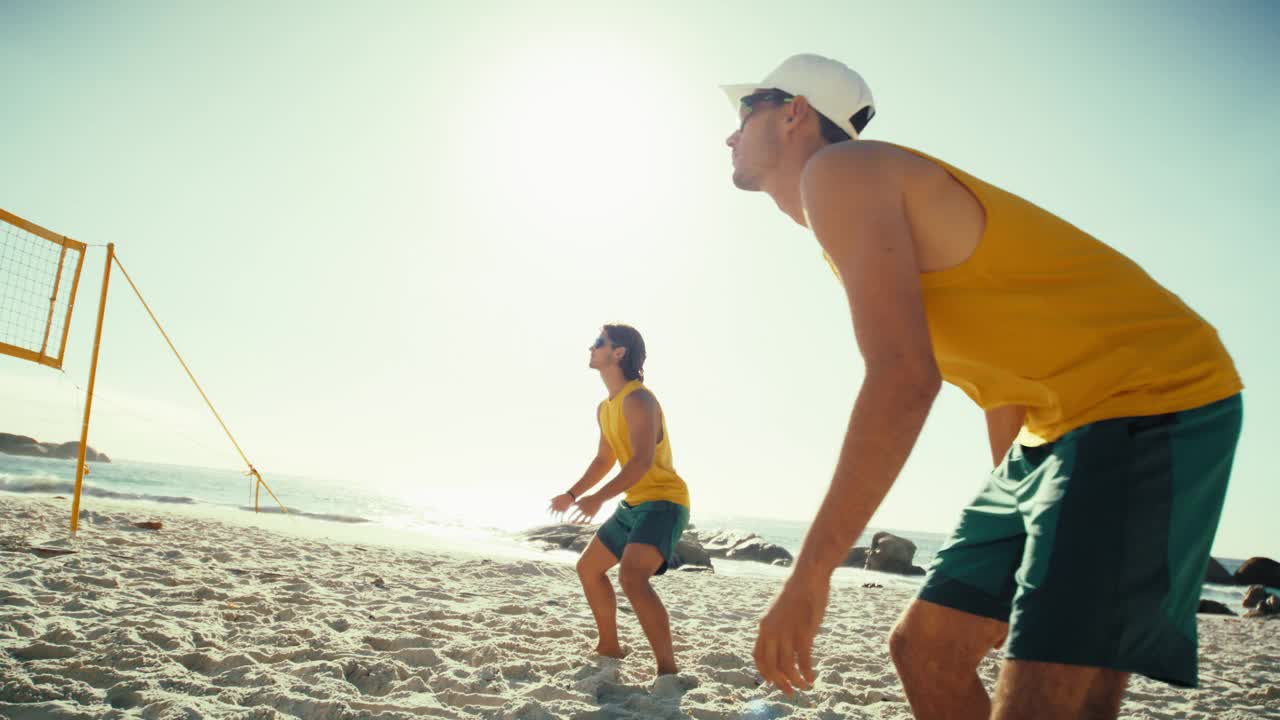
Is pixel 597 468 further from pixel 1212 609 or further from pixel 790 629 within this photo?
pixel 1212 609

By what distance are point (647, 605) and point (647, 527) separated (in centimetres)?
38

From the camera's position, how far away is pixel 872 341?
1.05 meters

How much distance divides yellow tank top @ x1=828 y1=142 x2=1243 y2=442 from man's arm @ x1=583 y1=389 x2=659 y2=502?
2.46m

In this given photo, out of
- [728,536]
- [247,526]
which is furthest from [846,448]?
[728,536]

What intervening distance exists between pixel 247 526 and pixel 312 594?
18.5ft

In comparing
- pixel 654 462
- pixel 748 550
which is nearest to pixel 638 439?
pixel 654 462

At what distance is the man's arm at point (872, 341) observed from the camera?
40.1 inches

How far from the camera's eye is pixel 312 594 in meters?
4.75

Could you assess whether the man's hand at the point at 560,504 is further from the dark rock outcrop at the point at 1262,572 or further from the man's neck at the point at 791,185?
the dark rock outcrop at the point at 1262,572

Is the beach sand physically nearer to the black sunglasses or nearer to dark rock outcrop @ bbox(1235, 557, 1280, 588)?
the black sunglasses

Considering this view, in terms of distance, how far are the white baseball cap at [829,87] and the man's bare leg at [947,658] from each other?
103 cm

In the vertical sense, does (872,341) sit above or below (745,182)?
below

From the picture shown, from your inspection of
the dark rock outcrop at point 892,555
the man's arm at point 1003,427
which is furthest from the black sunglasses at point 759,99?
the dark rock outcrop at point 892,555

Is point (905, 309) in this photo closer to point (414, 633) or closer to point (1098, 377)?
point (1098, 377)
